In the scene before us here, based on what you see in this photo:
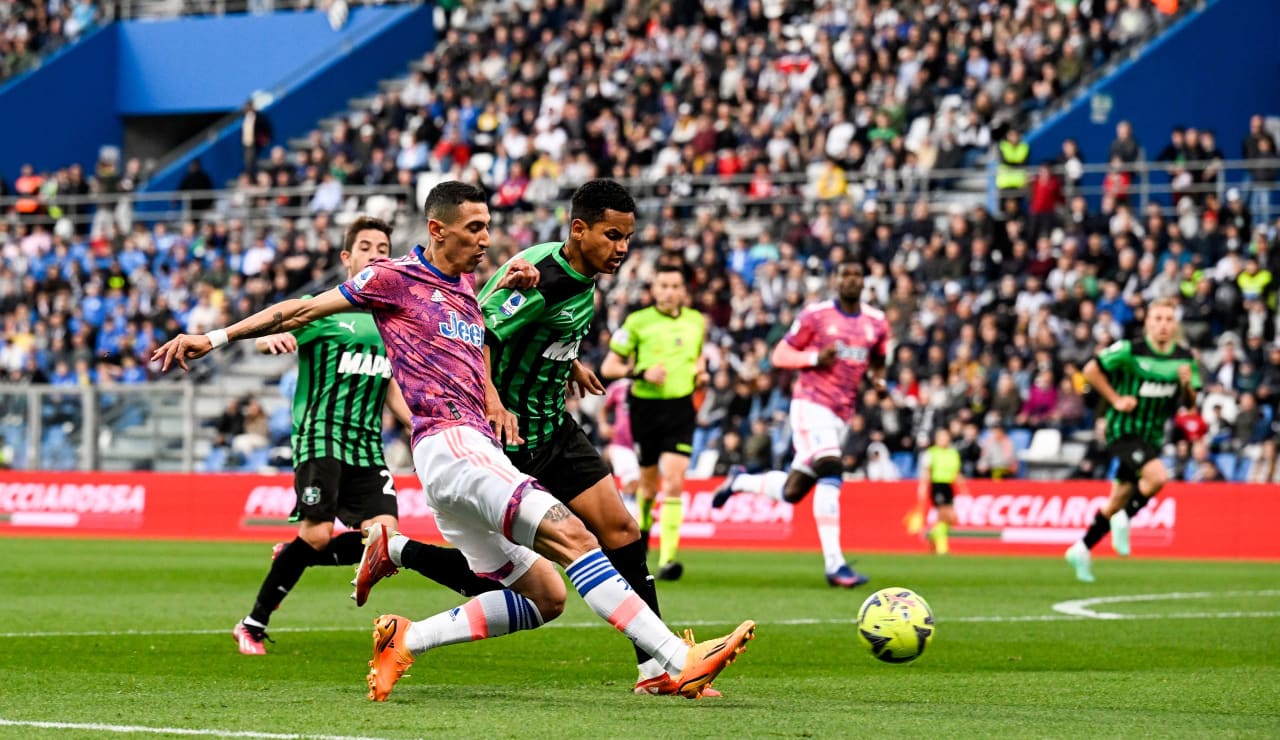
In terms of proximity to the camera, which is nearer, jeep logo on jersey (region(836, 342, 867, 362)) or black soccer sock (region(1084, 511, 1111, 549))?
jeep logo on jersey (region(836, 342, 867, 362))

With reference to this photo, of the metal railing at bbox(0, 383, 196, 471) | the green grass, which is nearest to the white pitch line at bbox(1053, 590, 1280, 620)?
the green grass

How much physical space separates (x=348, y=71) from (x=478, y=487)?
36.5 meters

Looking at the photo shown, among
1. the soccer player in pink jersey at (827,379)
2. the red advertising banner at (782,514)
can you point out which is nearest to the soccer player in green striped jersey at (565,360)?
the soccer player in pink jersey at (827,379)

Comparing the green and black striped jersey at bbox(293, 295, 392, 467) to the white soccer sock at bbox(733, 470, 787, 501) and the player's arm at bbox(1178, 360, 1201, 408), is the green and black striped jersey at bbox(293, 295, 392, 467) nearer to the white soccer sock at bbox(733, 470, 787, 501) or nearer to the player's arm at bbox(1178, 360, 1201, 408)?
the white soccer sock at bbox(733, 470, 787, 501)

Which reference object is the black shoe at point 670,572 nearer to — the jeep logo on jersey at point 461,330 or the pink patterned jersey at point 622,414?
the pink patterned jersey at point 622,414

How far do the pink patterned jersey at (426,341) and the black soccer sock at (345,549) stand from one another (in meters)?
2.92

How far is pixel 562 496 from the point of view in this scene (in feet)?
29.5

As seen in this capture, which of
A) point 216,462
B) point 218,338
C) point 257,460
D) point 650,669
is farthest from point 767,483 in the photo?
point 216,462

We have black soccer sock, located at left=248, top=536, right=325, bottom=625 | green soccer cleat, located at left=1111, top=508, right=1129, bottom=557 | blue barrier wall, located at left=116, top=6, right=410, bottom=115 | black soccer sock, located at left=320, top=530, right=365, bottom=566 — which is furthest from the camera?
blue barrier wall, located at left=116, top=6, right=410, bottom=115

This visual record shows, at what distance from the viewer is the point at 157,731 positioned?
7.26 metres

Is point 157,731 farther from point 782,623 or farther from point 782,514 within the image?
point 782,514

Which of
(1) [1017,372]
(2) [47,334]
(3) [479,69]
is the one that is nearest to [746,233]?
(1) [1017,372]

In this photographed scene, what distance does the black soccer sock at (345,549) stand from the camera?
10969 millimetres

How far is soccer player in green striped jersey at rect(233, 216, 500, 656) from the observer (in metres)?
10.9
